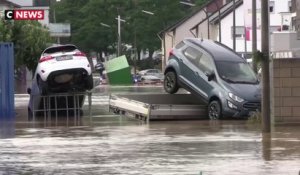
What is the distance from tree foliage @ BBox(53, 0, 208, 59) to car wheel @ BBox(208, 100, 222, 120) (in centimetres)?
7869

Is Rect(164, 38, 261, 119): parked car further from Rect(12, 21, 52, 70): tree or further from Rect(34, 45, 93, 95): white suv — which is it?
Rect(12, 21, 52, 70): tree

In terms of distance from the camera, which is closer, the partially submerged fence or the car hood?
the car hood

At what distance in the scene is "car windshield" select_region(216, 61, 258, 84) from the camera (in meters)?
24.3

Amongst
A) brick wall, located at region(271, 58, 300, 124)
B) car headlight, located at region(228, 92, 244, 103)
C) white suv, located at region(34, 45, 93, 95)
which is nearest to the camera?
brick wall, located at region(271, 58, 300, 124)

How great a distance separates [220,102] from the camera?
23.8 metres

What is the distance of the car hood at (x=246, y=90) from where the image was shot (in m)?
23.6

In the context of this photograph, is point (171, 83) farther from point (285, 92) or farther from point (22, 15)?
point (22, 15)

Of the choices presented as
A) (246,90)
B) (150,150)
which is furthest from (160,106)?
(150,150)

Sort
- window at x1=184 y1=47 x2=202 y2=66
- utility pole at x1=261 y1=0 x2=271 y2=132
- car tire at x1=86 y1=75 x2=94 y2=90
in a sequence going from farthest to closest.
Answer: car tire at x1=86 y1=75 x2=94 y2=90, window at x1=184 y1=47 x2=202 y2=66, utility pole at x1=261 y1=0 x2=271 y2=132

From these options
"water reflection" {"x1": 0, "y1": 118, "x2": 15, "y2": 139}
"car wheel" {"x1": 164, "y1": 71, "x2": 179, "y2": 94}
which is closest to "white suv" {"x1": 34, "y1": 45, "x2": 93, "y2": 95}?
"water reflection" {"x1": 0, "y1": 118, "x2": 15, "y2": 139}

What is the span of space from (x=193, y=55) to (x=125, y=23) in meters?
81.8

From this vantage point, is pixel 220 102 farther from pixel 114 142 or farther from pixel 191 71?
pixel 114 142

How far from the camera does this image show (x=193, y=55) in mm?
25031

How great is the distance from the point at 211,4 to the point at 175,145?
78.9 meters
